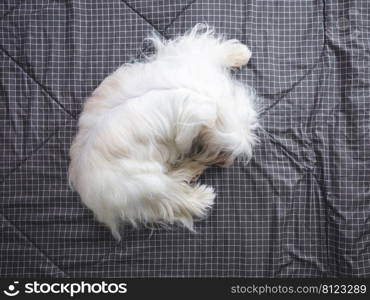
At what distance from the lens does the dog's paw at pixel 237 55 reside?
1436mm

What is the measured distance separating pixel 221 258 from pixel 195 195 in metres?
0.22

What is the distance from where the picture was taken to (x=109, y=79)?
1405mm

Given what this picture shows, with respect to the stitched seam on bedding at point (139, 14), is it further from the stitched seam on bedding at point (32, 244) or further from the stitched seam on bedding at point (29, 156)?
the stitched seam on bedding at point (32, 244)

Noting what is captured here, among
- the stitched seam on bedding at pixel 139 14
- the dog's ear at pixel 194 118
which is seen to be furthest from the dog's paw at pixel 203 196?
the stitched seam on bedding at pixel 139 14

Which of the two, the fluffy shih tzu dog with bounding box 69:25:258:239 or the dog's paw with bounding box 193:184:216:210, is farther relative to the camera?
the dog's paw with bounding box 193:184:216:210

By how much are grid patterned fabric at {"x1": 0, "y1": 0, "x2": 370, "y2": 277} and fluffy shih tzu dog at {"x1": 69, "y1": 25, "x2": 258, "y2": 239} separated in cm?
6

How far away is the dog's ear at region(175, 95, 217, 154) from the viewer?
4.13 feet

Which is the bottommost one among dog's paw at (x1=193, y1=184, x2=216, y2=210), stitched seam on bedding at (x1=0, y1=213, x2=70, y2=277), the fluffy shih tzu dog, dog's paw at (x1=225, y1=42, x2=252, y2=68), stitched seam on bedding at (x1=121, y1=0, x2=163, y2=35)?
stitched seam on bedding at (x1=0, y1=213, x2=70, y2=277)

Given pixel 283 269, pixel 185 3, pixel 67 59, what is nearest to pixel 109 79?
pixel 67 59

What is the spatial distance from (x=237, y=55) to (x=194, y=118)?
316 millimetres

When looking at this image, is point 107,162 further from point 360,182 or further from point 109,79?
point 360,182

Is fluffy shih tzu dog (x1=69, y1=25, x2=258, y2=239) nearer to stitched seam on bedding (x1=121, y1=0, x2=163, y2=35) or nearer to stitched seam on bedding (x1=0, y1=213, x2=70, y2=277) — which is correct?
stitched seam on bedding (x1=121, y1=0, x2=163, y2=35)

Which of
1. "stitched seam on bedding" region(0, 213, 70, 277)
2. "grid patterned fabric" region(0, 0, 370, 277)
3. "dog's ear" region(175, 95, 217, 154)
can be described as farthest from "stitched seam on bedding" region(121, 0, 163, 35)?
"stitched seam on bedding" region(0, 213, 70, 277)

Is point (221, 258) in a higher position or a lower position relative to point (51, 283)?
higher
